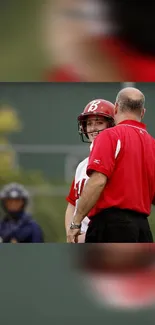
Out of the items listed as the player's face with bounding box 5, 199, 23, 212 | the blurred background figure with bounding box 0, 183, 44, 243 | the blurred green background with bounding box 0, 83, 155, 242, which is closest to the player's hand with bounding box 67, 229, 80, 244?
the blurred background figure with bounding box 0, 183, 44, 243

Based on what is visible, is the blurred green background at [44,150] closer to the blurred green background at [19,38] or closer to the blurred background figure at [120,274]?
the blurred green background at [19,38]

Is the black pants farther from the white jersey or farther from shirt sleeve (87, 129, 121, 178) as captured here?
the white jersey

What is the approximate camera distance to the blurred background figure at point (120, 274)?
1.42m

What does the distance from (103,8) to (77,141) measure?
9.79ft

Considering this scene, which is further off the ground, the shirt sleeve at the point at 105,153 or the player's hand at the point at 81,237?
the shirt sleeve at the point at 105,153

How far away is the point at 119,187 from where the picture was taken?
2.04m

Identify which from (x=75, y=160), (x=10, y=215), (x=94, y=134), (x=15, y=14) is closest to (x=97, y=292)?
(x=15, y=14)

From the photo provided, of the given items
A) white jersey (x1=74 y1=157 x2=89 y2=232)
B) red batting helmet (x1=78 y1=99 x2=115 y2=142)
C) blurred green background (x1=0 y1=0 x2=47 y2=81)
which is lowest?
white jersey (x1=74 y1=157 x2=89 y2=232)

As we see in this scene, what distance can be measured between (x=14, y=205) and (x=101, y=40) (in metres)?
2.46

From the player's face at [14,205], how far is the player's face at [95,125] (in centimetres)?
159

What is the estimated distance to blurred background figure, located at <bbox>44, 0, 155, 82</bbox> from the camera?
1.63m

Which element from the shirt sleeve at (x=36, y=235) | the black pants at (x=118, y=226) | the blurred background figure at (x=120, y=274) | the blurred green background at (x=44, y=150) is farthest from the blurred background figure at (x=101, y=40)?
the blurred green background at (x=44, y=150)

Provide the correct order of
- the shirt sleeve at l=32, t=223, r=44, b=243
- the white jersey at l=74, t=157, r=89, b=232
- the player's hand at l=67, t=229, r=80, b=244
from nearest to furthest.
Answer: the player's hand at l=67, t=229, r=80, b=244
the white jersey at l=74, t=157, r=89, b=232
the shirt sleeve at l=32, t=223, r=44, b=243

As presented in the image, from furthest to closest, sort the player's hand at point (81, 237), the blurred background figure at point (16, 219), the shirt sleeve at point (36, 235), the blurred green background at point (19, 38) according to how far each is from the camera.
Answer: the blurred background figure at point (16, 219), the shirt sleeve at point (36, 235), the player's hand at point (81, 237), the blurred green background at point (19, 38)
